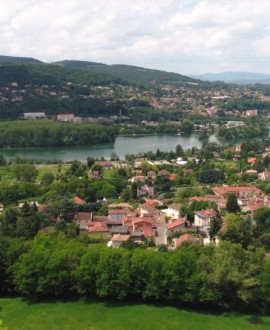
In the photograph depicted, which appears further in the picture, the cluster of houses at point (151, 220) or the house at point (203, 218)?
the house at point (203, 218)

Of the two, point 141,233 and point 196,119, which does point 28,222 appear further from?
point 196,119

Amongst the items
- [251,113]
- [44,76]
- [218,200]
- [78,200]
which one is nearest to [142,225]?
[218,200]

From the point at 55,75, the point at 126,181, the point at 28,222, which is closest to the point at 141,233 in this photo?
the point at 28,222

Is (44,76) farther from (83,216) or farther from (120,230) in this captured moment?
(120,230)

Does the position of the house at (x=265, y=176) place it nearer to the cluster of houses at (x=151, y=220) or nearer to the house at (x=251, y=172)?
the house at (x=251, y=172)

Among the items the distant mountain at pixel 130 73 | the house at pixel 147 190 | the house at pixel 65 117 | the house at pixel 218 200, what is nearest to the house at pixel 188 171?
the house at pixel 147 190

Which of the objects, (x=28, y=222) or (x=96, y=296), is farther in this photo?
(x=28, y=222)

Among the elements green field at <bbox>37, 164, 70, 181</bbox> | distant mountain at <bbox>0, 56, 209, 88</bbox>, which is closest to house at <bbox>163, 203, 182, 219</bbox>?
green field at <bbox>37, 164, 70, 181</bbox>
